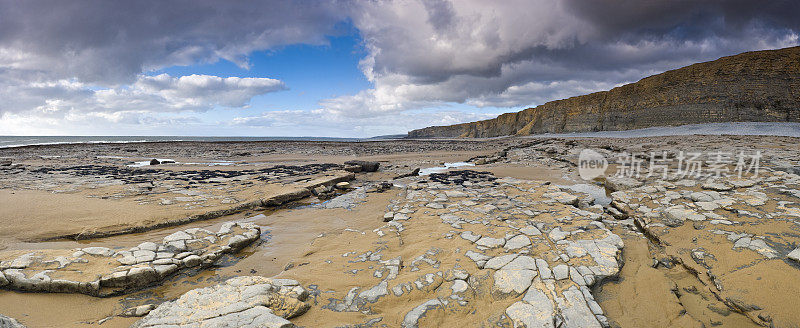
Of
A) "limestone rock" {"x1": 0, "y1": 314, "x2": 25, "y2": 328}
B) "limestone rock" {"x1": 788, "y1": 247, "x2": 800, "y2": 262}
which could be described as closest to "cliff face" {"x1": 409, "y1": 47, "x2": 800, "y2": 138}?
"limestone rock" {"x1": 788, "y1": 247, "x2": 800, "y2": 262}

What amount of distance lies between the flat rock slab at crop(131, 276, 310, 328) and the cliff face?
Result: 1662 inches

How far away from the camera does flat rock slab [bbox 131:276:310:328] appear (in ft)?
8.68

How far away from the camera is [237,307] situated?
286cm

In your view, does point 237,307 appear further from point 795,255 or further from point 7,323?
point 795,255

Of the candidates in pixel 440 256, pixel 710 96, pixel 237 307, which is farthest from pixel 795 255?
pixel 710 96

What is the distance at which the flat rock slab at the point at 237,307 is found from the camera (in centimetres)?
264

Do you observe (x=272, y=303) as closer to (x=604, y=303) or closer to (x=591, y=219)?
(x=604, y=303)

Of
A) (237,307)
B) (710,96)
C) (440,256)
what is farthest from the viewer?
(710,96)

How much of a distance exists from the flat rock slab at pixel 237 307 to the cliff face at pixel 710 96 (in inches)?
1662

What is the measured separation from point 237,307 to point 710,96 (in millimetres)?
44146

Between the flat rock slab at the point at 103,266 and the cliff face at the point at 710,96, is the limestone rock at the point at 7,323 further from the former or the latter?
the cliff face at the point at 710,96

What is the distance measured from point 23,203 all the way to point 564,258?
487 inches

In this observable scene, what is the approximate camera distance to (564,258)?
385cm

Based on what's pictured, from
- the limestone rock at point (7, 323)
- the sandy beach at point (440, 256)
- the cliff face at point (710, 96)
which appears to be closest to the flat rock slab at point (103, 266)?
the sandy beach at point (440, 256)
